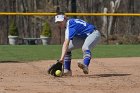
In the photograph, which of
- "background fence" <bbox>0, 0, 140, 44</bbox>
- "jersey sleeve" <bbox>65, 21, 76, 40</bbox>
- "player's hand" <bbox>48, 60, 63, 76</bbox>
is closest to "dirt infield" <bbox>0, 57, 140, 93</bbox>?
"player's hand" <bbox>48, 60, 63, 76</bbox>

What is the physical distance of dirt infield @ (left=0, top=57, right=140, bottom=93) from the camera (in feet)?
27.6

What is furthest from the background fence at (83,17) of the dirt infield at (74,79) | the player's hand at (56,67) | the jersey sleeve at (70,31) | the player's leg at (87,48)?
the jersey sleeve at (70,31)

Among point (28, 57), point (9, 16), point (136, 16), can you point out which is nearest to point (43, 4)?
point (9, 16)

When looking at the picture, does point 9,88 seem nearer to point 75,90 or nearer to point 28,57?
point 75,90

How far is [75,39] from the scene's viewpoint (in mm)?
10680

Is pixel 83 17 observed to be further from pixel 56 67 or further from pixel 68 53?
pixel 56 67

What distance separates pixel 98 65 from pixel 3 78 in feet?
12.3

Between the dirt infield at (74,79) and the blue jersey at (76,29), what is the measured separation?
871 mm

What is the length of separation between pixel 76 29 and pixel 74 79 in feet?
3.46

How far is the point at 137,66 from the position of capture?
12820 millimetres

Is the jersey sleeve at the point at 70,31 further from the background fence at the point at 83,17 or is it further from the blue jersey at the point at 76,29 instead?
the background fence at the point at 83,17

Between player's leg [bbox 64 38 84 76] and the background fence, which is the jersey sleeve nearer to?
player's leg [bbox 64 38 84 76]

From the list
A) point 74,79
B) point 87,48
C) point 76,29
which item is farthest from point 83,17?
point 74,79

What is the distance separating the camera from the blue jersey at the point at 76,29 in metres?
10.1
